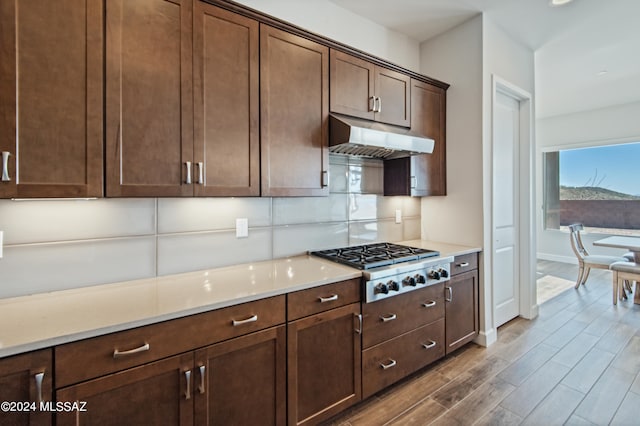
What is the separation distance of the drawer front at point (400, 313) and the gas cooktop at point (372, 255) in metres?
0.24

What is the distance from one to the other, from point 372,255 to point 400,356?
0.71m

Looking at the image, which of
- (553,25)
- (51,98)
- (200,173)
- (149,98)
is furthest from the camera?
(553,25)

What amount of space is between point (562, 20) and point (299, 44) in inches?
103

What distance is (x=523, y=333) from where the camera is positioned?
9.86ft

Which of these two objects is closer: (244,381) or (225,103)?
(244,381)

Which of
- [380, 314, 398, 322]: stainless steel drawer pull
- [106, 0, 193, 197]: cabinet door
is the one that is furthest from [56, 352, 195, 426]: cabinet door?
[380, 314, 398, 322]: stainless steel drawer pull

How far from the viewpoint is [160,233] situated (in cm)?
179

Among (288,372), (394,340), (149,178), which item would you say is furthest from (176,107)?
(394,340)

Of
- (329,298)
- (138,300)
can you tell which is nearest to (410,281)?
(329,298)

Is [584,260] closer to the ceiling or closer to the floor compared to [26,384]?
closer to the floor

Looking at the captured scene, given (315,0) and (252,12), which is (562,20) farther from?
(252,12)

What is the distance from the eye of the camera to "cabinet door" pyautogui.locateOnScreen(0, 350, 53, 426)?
98 cm

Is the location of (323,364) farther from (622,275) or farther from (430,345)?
(622,275)

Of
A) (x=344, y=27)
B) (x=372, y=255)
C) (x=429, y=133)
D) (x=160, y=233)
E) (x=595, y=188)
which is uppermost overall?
(x=344, y=27)
